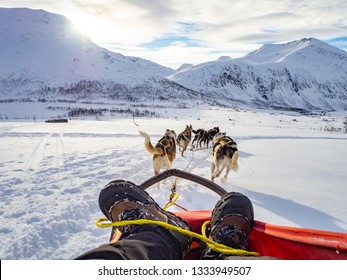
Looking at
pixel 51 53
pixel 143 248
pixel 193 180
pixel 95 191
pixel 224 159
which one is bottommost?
pixel 95 191

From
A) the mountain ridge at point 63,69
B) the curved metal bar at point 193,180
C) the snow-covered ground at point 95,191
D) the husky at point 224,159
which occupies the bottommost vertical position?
the snow-covered ground at point 95,191

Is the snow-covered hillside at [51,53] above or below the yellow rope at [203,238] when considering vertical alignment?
above

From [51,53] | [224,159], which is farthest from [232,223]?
[51,53]

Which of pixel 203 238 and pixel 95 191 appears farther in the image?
pixel 95 191

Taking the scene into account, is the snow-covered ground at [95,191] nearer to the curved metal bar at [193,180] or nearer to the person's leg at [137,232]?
the curved metal bar at [193,180]

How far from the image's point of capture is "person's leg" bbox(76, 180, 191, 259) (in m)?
1.38

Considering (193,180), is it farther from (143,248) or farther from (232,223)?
(143,248)

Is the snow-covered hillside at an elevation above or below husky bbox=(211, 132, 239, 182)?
above

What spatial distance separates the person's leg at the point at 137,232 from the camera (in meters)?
1.38

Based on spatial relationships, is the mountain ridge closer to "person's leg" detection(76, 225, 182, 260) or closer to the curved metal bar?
the curved metal bar

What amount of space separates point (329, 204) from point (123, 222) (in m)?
3.67

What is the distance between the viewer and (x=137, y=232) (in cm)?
174

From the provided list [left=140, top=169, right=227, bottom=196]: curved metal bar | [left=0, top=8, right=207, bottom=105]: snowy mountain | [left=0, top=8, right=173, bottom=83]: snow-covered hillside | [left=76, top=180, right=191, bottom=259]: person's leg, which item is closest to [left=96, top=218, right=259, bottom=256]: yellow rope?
[left=76, top=180, right=191, bottom=259]: person's leg

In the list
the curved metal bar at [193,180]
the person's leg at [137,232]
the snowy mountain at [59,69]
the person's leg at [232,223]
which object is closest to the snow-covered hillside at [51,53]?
the snowy mountain at [59,69]
